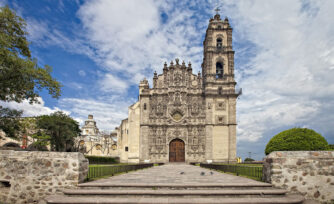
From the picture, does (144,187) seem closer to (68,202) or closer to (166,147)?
(68,202)

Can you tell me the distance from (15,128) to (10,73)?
4.35 m

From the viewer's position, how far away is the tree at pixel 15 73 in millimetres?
12648

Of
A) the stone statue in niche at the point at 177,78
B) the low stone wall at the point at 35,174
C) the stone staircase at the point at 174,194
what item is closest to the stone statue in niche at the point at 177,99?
the stone statue in niche at the point at 177,78

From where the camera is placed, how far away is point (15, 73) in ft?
42.5

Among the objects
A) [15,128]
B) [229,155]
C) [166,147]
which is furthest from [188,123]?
[15,128]

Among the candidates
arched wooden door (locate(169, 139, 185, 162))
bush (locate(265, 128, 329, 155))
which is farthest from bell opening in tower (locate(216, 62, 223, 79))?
bush (locate(265, 128, 329, 155))

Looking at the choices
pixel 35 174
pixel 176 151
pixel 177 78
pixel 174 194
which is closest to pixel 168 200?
pixel 174 194

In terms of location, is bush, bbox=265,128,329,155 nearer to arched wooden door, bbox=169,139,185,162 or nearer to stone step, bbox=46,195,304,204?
stone step, bbox=46,195,304,204

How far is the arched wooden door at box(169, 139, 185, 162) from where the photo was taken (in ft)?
112

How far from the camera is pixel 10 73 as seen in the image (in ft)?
42.0

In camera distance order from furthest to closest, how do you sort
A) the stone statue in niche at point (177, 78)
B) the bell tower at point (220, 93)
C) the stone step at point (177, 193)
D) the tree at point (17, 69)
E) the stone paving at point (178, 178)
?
the stone statue in niche at point (177, 78), the bell tower at point (220, 93), the tree at point (17, 69), the stone paving at point (178, 178), the stone step at point (177, 193)

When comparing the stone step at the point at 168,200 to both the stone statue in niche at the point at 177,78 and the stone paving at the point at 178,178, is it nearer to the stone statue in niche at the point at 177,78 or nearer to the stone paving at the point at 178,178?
the stone paving at the point at 178,178

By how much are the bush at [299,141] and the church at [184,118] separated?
16769 mm

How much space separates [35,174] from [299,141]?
1674 centimetres
